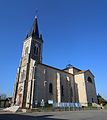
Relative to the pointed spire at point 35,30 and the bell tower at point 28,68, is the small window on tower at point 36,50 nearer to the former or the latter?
the bell tower at point 28,68

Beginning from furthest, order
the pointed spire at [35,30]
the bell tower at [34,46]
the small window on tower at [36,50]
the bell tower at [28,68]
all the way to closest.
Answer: the pointed spire at [35,30] < the small window on tower at [36,50] < the bell tower at [34,46] < the bell tower at [28,68]

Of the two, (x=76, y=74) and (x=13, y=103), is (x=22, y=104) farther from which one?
(x=76, y=74)

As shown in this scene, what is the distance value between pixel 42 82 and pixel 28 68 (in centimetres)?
554

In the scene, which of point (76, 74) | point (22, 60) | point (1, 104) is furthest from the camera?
point (76, 74)

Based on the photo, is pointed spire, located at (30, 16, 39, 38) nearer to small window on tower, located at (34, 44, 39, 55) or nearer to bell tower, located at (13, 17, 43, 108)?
bell tower, located at (13, 17, 43, 108)

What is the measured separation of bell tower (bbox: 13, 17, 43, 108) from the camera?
97.9 feet

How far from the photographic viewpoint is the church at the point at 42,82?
29906 mm

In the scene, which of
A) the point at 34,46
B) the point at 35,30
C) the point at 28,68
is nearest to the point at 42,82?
the point at 28,68

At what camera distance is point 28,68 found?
34000 millimetres

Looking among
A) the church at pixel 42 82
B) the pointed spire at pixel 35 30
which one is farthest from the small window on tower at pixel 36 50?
the pointed spire at pixel 35 30

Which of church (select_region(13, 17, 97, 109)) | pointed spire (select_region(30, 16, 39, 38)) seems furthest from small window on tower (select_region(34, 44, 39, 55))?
pointed spire (select_region(30, 16, 39, 38))

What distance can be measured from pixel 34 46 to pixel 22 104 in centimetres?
1712

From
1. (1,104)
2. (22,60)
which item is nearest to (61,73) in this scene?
(22,60)

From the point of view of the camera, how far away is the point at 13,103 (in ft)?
106
